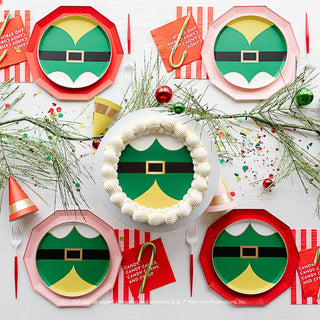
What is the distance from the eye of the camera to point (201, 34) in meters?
1.45

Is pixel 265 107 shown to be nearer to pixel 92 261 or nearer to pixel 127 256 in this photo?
pixel 127 256

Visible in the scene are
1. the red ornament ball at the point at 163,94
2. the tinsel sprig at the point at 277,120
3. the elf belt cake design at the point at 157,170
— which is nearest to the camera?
the elf belt cake design at the point at 157,170

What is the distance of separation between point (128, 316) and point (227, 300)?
39 cm

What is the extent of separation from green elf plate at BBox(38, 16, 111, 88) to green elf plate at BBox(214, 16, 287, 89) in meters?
0.46

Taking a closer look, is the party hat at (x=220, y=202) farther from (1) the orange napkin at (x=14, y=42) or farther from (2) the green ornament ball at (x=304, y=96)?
(1) the orange napkin at (x=14, y=42)

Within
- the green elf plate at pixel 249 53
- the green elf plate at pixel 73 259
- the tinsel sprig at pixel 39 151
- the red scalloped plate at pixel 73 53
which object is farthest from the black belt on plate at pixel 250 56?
the green elf plate at pixel 73 259

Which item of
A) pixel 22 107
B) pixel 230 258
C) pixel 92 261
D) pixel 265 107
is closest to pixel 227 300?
pixel 230 258

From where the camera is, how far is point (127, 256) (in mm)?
1427

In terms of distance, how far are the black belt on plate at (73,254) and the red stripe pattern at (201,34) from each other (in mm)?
766

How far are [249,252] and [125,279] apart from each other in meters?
0.50

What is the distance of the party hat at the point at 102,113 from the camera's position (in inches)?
53.3

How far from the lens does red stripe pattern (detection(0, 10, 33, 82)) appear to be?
4.74 ft

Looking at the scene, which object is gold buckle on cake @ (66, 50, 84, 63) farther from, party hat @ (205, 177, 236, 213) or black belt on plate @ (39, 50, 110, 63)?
party hat @ (205, 177, 236, 213)

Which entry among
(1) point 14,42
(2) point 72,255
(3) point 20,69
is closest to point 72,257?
(2) point 72,255
